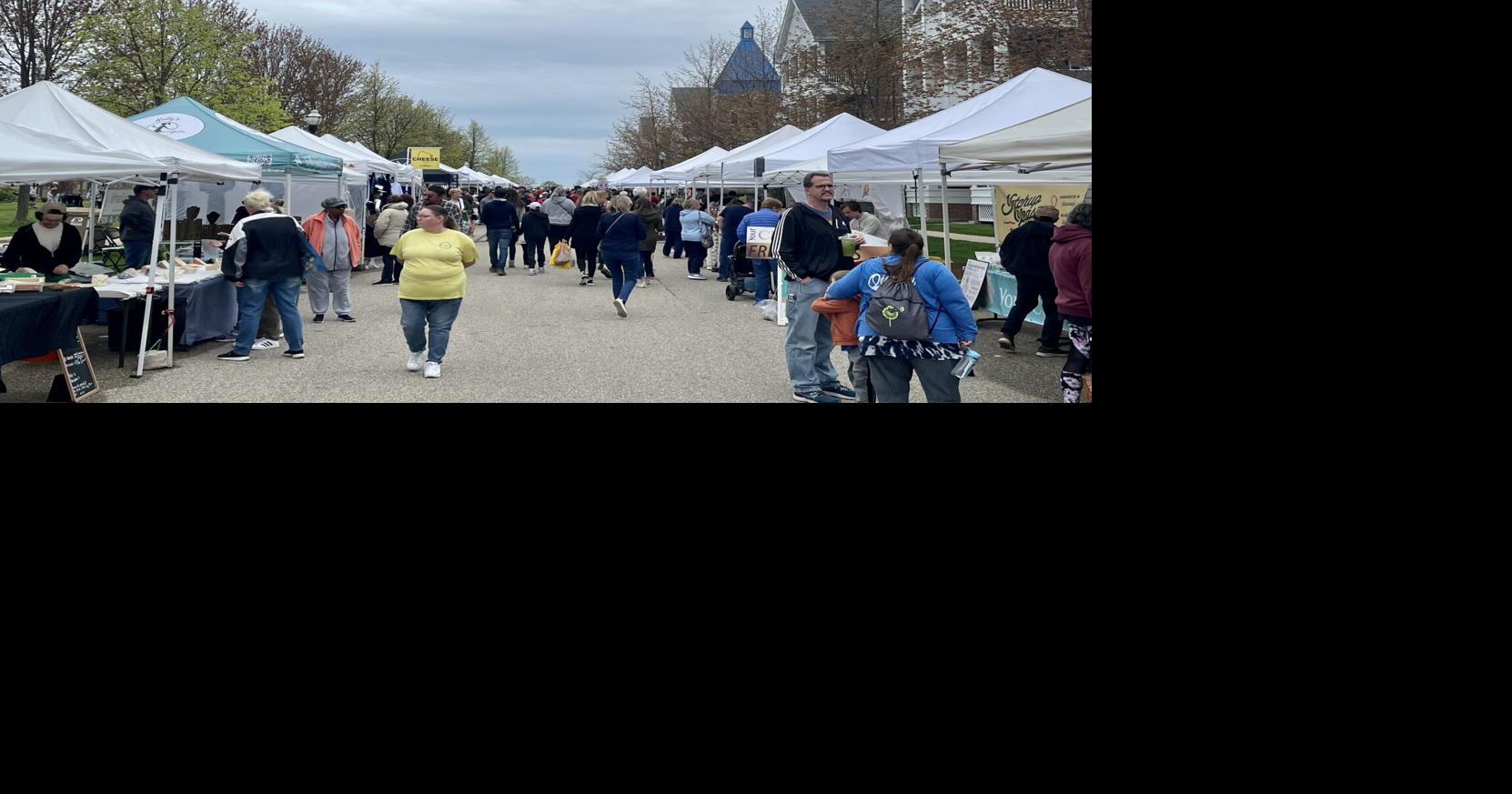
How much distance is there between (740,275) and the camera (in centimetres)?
1767

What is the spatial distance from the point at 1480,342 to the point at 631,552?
1.96m

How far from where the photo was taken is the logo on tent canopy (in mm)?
14484

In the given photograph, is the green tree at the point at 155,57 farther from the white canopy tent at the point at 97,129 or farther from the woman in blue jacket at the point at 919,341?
the woman in blue jacket at the point at 919,341

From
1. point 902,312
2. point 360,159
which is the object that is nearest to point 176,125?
point 360,159

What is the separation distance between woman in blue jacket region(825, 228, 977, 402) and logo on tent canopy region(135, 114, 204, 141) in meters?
10.8

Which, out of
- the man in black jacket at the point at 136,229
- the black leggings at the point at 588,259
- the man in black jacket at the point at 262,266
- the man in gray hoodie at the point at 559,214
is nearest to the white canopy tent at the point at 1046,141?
the man in black jacket at the point at 262,266

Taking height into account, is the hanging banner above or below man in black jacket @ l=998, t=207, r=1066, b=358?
above

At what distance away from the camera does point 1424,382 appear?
270 centimetres

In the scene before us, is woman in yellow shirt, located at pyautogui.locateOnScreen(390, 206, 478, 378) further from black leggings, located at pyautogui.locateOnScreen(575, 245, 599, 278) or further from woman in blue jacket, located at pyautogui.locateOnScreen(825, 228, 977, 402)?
black leggings, located at pyautogui.locateOnScreen(575, 245, 599, 278)

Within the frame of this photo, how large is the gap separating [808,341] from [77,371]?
4.99 m

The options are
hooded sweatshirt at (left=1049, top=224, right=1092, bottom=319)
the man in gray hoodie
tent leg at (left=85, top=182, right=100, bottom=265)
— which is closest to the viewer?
hooded sweatshirt at (left=1049, top=224, right=1092, bottom=319)

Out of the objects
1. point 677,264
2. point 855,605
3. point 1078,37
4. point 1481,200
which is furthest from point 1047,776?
point 677,264

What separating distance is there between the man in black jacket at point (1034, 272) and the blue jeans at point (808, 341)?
9.24ft

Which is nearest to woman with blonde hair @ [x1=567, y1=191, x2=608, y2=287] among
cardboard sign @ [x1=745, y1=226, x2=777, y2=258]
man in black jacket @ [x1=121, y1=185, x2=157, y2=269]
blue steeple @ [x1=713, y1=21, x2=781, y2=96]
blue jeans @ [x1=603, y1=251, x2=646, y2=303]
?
blue jeans @ [x1=603, y1=251, x2=646, y2=303]
